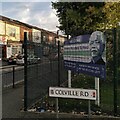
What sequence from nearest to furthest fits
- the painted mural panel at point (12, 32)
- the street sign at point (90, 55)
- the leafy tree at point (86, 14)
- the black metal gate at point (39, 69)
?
the street sign at point (90, 55) < the black metal gate at point (39, 69) < the leafy tree at point (86, 14) < the painted mural panel at point (12, 32)

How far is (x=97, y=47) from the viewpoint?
7.48 meters

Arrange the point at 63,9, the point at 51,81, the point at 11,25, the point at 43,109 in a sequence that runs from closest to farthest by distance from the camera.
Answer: the point at 43,109, the point at 51,81, the point at 63,9, the point at 11,25

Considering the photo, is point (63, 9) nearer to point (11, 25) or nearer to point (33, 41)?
point (33, 41)

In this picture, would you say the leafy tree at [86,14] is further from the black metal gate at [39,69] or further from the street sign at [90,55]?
the street sign at [90,55]

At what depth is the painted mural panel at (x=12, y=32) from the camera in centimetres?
5664

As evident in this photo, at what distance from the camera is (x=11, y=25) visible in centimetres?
5916

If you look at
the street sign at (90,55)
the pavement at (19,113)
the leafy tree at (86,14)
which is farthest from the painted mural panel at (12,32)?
the street sign at (90,55)

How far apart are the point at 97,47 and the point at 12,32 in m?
52.7

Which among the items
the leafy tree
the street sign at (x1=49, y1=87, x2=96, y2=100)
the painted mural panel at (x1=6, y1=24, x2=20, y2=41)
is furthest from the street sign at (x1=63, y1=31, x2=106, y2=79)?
the painted mural panel at (x1=6, y1=24, x2=20, y2=41)

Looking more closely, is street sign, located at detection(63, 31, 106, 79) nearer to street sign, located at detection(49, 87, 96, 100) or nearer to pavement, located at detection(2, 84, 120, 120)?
pavement, located at detection(2, 84, 120, 120)

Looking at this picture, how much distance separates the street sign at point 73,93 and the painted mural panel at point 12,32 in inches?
2001

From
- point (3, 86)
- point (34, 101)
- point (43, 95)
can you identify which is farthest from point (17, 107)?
point (3, 86)

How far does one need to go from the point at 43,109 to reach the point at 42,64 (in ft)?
7.75

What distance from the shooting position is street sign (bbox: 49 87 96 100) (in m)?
5.68
